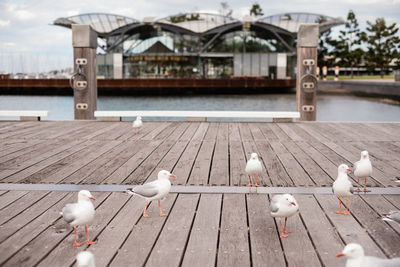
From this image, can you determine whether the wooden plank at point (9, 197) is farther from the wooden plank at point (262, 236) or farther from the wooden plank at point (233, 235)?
the wooden plank at point (262, 236)

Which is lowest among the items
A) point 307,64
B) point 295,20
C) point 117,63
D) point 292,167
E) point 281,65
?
point 292,167

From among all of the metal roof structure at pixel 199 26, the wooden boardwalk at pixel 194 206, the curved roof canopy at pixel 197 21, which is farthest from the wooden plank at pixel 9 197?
the curved roof canopy at pixel 197 21

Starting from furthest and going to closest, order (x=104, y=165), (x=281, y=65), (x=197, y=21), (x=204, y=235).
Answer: (x=197, y=21), (x=281, y=65), (x=104, y=165), (x=204, y=235)

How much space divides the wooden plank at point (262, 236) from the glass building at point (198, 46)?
54.8m

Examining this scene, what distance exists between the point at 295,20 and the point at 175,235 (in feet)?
195

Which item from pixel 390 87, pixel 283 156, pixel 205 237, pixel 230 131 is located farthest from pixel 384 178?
pixel 390 87

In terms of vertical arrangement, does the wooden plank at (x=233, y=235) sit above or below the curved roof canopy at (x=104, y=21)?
below

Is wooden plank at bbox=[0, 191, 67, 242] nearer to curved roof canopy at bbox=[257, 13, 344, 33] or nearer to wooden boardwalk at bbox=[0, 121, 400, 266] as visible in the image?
wooden boardwalk at bbox=[0, 121, 400, 266]

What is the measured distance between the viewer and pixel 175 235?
3.22m

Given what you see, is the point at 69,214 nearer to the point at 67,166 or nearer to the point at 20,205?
the point at 20,205

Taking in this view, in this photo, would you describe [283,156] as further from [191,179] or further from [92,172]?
[92,172]

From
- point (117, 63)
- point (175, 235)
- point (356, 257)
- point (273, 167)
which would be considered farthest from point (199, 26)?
point (356, 257)

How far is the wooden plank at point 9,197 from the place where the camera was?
4.01 m

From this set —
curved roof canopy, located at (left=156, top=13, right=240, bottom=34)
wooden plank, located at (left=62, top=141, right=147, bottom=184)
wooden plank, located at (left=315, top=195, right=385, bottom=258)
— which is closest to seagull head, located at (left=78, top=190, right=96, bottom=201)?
wooden plank, located at (left=62, top=141, right=147, bottom=184)
